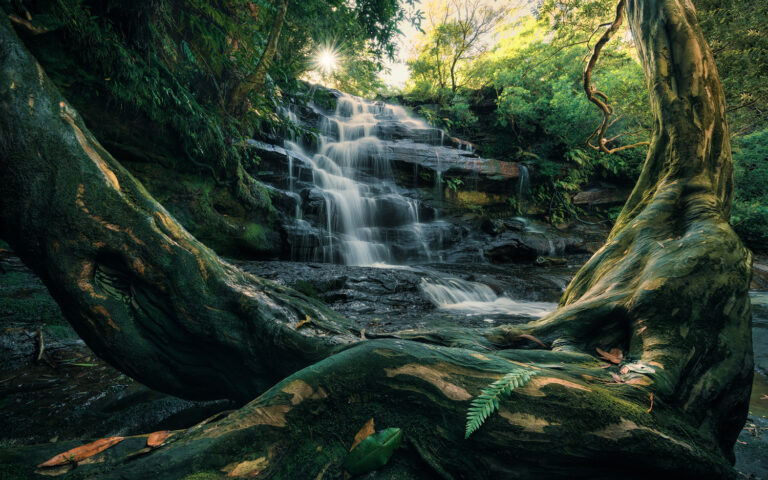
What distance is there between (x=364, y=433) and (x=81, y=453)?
1.15 meters

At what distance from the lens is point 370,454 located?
1.22m

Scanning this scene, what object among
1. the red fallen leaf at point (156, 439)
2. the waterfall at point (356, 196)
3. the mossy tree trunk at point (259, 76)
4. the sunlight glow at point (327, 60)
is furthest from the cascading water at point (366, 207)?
the red fallen leaf at point (156, 439)

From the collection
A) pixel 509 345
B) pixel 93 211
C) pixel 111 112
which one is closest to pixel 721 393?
pixel 509 345

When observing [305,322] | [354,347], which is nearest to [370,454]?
[354,347]

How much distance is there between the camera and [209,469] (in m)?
1.11

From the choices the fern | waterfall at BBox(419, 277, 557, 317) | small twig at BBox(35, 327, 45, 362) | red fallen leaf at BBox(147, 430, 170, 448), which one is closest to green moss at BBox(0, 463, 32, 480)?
red fallen leaf at BBox(147, 430, 170, 448)

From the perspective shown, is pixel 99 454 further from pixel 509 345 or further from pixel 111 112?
pixel 111 112

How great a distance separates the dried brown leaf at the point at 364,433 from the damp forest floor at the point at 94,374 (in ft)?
3.56

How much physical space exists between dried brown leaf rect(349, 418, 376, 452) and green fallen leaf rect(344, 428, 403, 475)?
7cm

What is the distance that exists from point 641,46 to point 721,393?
4.09 meters

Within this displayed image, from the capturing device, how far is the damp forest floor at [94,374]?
1.95 meters

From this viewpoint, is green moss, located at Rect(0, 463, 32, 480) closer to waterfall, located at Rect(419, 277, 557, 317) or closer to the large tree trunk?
the large tree trunk

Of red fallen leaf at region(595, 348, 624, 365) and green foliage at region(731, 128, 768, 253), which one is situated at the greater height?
green foliage at region(731, 128, 768, 253)

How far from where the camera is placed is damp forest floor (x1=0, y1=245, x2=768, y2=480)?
6.40 ft
